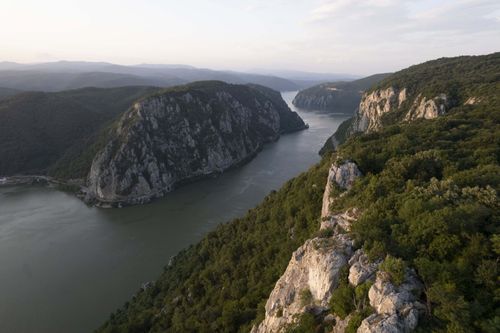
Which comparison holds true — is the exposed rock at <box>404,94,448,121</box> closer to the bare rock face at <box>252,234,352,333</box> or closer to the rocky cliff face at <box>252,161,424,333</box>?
the rocky cliff face at <box>252,161,424,333</box>

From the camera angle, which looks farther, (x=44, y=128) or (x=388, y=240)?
(x=44, y=128)

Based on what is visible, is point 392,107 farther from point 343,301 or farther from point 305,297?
point 343,301

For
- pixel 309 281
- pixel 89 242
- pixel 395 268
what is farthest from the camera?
pixel 89 242

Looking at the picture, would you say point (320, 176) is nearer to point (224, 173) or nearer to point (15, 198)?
point (224, 173)

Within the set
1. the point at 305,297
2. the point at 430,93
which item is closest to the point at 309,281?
the point at 305,297

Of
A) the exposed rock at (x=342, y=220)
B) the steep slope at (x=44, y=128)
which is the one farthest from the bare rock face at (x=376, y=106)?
the steep slope at (x=44, y=128)

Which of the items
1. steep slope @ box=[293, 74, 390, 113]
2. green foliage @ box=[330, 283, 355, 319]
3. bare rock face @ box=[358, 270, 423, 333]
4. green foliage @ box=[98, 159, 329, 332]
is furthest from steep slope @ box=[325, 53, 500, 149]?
steep slope @ box=[293, 74, 390, 113]

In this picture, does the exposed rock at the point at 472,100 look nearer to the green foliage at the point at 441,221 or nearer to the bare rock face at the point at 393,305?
the green foliage at the point at 441,221
